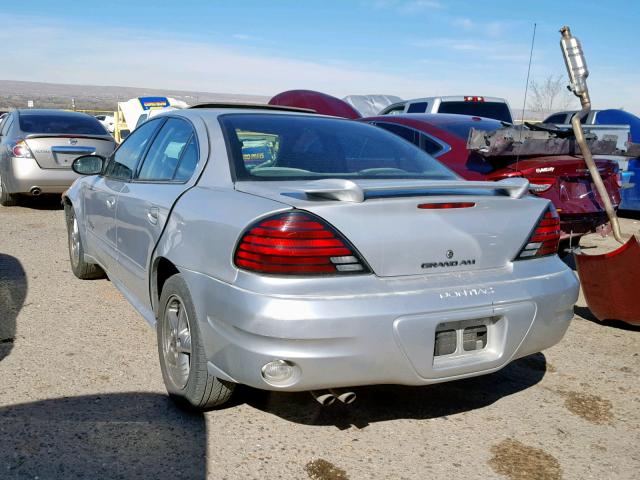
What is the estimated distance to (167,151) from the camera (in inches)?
149

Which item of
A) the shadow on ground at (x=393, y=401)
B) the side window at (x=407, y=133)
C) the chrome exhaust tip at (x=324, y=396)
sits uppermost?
the side window at (x=407, y=133)

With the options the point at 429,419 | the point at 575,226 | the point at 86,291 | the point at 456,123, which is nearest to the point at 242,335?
the point at 429,419

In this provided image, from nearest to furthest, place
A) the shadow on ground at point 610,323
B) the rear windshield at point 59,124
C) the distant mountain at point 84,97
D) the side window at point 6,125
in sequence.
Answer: the shadow on ground at point 610,323 < the rear windshield at point 59,124 < the side window at point 6,125 < the distant mountain at point 84,97

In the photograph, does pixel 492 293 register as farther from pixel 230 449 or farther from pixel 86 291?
pixel 86 291

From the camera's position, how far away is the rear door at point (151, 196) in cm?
337

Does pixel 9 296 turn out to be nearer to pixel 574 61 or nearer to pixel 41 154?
pixel 41 154

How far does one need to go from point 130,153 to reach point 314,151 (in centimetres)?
162

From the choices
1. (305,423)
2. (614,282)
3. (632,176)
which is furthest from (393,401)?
(632,176)

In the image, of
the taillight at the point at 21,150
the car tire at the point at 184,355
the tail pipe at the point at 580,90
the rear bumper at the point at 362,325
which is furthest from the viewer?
the taillight at the point at 21,150

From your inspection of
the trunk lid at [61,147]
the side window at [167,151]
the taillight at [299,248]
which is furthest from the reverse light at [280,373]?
the trunk lid at [61,147]

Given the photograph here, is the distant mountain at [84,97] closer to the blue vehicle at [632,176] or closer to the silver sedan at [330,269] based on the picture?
the blue vehicle at [632,176]

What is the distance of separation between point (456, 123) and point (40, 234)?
5035mm

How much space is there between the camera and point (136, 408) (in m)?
3.19

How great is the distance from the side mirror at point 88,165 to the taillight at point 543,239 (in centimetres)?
322
